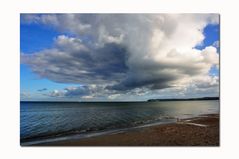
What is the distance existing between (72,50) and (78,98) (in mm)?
1016
